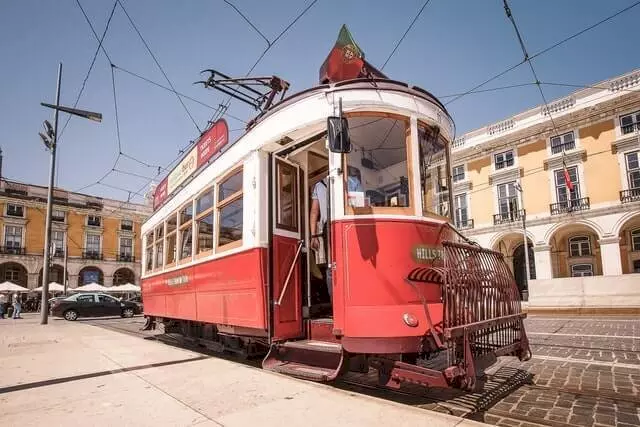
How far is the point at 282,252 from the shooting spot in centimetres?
508

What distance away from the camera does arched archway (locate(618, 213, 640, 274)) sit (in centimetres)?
2339

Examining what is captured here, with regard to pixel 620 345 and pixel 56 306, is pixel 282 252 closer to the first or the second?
pixel 620 345

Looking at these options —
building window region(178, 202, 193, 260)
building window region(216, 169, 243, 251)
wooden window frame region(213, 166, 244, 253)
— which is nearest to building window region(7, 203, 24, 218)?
building window region(178, 202, 193, 260)

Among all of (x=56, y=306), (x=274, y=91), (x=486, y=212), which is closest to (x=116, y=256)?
(x=56, y=306)

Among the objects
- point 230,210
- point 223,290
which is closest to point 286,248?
point 230,210

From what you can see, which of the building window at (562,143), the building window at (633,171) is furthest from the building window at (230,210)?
the building window at (562,143)

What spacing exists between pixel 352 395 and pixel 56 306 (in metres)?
22.0

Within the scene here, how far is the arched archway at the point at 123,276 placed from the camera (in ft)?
146

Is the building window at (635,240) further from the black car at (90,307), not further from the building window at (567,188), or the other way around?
the black car at (90,307)

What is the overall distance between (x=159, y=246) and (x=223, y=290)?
4.21m

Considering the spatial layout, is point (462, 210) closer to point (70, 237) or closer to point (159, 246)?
point (159, 246)

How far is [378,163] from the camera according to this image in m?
4.77

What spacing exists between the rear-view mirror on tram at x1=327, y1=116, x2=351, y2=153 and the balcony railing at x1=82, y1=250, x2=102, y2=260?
1760 inches

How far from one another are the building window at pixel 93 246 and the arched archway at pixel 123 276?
3.27 meters
